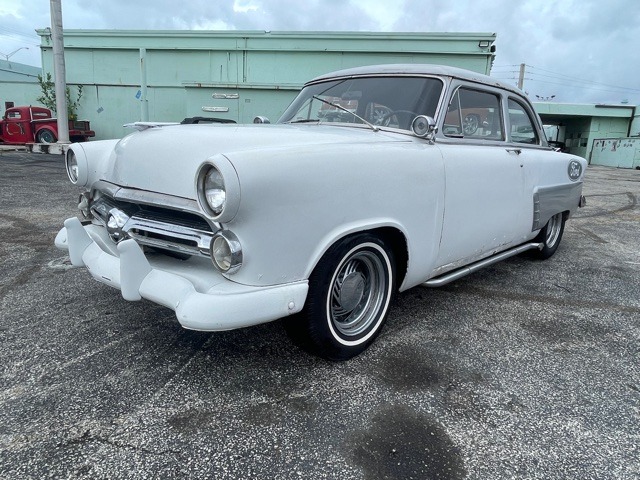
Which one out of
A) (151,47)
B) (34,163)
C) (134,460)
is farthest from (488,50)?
(134,460)

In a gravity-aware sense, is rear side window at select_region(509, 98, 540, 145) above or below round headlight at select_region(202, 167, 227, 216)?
above

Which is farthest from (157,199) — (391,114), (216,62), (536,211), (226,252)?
(216,62)

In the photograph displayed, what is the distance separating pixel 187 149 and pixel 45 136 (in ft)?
59.5

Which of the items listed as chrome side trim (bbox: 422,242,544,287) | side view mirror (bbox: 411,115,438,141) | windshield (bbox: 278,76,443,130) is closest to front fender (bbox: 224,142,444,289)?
side view mirror (bbox: 411,115,438,141)

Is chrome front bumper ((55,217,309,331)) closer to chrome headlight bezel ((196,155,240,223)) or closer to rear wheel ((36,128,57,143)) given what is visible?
chrome headlight bezel ((196,155,240,223))

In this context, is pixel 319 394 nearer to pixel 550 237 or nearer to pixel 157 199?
pixel 157 199

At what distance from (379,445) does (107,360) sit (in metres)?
1.49

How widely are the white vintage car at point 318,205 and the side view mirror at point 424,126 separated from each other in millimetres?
13

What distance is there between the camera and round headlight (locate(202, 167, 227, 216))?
1925 millimetres

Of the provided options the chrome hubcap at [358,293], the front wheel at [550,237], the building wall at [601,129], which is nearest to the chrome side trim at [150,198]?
the chrome hubcap at [358,293]

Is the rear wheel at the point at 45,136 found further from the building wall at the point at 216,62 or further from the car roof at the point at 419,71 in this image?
the car roof at the point at 419,71

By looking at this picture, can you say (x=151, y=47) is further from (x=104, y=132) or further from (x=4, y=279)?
(x=4, y=279)

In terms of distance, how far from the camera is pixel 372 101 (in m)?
3.13

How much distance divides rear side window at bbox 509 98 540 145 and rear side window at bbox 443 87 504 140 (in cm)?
25
